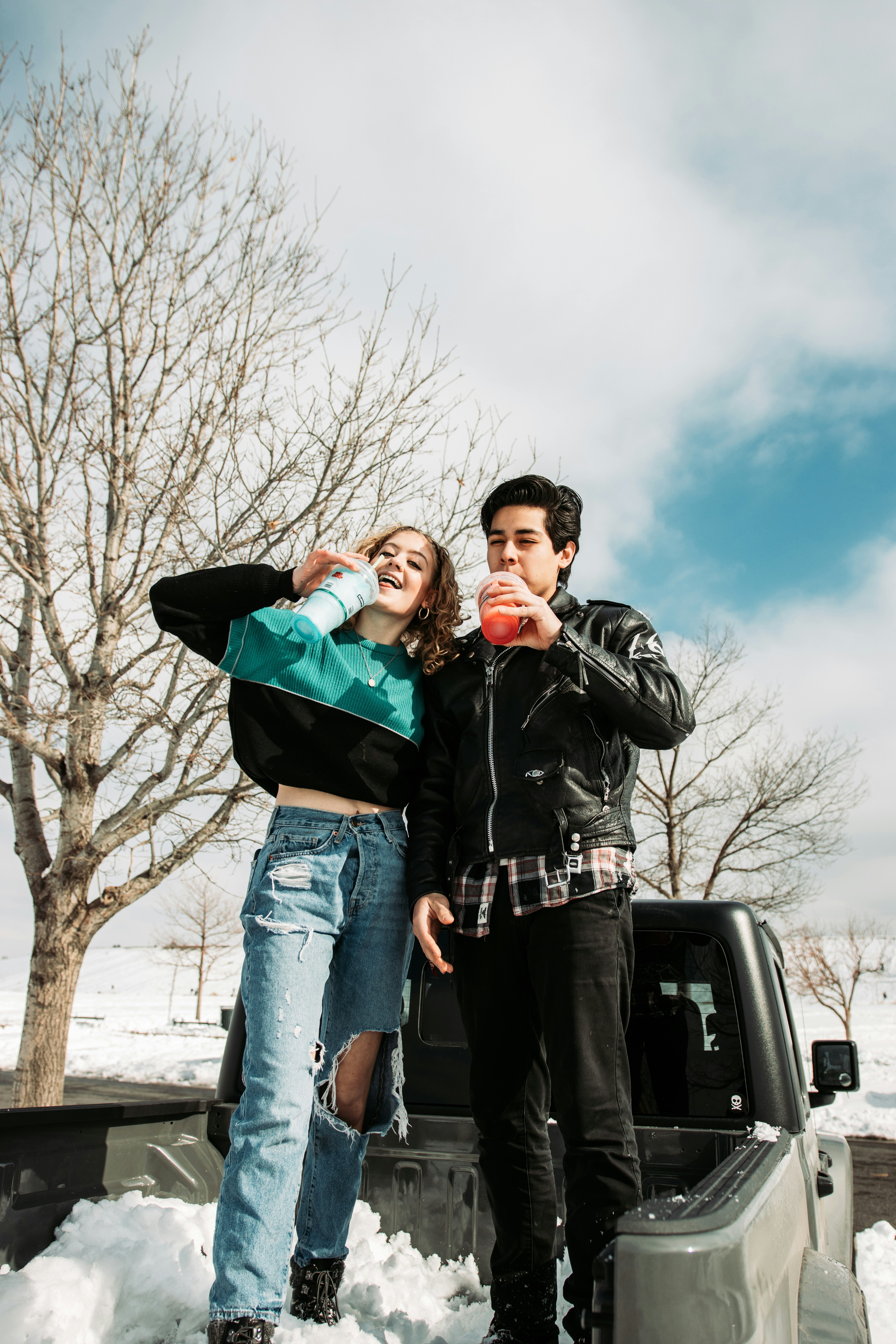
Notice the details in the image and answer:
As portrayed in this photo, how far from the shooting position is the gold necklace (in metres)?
2.29

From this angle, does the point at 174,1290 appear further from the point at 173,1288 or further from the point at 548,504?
the point at 548,504

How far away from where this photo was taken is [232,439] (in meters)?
6.96

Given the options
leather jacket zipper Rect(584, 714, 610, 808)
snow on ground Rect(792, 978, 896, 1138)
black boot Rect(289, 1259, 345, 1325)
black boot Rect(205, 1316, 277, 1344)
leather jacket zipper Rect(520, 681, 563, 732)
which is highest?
leather jacket zipper Rect(520, 681, 563, 732)

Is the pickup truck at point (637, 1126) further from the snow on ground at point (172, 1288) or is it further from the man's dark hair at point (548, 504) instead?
the man's dark hair at point (548, 504)

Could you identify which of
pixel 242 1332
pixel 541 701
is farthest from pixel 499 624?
pixel 242 1332

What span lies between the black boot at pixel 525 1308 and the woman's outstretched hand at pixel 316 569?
1.57 metres

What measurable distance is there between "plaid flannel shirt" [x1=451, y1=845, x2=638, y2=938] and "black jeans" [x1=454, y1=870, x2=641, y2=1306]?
0.02 m

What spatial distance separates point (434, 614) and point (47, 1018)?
5665mm

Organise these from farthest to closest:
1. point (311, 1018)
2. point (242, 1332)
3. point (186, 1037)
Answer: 1. point (186, 1037)
2. point (311, 1018)
3. point (242, 1332)

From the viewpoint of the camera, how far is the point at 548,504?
2.36m

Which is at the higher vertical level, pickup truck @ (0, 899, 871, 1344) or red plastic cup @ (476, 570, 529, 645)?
red plastic cup @ (476, 570, 529, 645)

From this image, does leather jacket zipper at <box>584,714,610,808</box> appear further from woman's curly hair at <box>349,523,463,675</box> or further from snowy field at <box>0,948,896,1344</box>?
snowy field at <box>0,948,896,1344</box>

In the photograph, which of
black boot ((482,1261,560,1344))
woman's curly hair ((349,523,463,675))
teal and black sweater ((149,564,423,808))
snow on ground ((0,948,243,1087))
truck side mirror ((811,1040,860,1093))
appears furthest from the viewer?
snow on ground ((0,948,243,1087))

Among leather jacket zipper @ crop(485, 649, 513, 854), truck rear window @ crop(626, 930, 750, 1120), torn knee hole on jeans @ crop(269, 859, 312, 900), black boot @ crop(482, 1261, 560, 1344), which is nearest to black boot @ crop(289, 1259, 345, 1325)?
black boot @ crop(482, 1261, 560, 1344)
